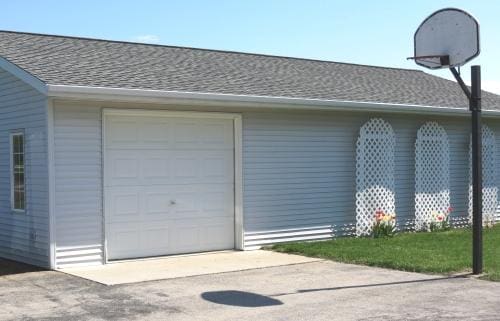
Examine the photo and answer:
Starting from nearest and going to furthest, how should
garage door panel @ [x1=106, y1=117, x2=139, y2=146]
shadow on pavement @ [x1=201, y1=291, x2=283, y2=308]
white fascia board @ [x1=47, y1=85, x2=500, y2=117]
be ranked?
shadow on pavement @ [x1=201, y1=291, x2=283, y2=308] → white fascia board @ [x1=47, y1=85, x2=500, y2=117] → garage door panel @ [x1=106, y1=117, x2=139, y2=146]

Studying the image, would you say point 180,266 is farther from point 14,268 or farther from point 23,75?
point 23,75

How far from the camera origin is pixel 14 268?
1020 cm

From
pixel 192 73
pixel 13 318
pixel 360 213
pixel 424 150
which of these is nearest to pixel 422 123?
pixel 424 150

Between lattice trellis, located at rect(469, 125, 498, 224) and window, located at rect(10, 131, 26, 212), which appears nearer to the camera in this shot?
window, located at rect(10, 131, 26, 212)

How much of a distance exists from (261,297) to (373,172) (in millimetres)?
6302

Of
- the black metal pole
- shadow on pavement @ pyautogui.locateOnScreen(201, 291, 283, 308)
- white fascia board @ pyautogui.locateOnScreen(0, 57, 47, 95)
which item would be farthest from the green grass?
white fascia board @ pyautogui.locateOnScreen(0, 57, 47, 95)

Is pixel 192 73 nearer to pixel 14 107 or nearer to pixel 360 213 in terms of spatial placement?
pixel 14 107

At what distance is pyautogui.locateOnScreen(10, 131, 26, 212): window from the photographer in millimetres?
10797

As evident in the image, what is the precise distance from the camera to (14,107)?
1094 cm

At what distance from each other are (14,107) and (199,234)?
12.0 ft

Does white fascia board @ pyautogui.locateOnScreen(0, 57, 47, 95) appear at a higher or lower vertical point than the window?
higher

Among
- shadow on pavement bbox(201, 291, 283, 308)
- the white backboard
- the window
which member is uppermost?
the white backboard

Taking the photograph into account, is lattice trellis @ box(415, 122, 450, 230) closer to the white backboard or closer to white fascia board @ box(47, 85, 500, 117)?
white fascia board @ box(47, 85, 500, 117)

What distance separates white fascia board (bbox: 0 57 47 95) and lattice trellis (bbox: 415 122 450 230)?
26.4 feet
